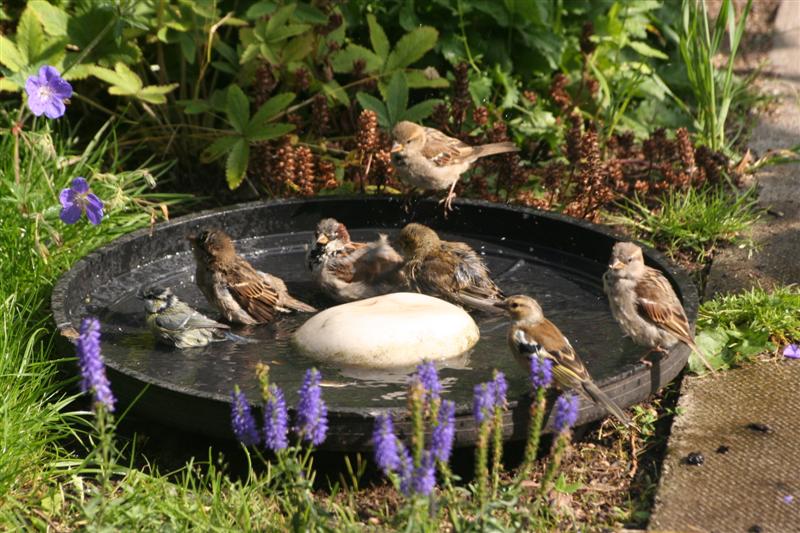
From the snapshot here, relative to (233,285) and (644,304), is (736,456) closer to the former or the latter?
(644,304)

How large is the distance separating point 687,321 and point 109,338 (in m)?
2.62

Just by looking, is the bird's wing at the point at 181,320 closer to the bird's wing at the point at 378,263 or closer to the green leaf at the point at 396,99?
the bird's wing at the point at 378,263

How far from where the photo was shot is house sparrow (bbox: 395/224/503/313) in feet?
19.3

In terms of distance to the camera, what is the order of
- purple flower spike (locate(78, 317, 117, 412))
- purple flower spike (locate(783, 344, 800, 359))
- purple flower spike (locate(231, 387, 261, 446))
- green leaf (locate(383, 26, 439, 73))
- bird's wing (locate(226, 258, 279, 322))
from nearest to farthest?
purple flower spike (locate(78, 317, 117, 412)) < purple flower spike (locate(231, 387, 261, 446)) < purple flower spike (locate(783, 344, 800, 359)) < bird's wing (locate(226, 258, 279, 322)) < green leaf (locate(383, 26, 439, 73))

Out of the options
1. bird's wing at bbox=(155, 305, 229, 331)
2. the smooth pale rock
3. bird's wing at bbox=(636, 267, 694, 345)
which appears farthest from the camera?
bird's wing at bbox=(155, 305, 229, 331)

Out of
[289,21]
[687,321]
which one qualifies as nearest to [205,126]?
[289,21]

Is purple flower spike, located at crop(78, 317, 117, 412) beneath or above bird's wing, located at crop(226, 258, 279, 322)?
above

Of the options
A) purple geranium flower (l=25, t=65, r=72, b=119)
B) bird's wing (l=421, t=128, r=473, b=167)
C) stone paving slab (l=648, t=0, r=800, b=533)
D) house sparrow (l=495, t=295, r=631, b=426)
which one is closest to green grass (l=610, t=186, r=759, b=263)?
stone paving slab (l=648, t=0, r=800, b=533)

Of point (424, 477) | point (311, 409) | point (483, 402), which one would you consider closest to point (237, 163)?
point (311, 409)

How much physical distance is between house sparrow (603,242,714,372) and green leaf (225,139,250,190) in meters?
2.42

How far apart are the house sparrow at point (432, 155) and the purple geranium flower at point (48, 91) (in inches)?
77.3

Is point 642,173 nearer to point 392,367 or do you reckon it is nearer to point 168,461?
point 392,367

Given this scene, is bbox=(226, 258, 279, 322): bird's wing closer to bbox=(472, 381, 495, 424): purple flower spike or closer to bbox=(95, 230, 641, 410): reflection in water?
bbox=(95, 230, 641, 410): reflection in water

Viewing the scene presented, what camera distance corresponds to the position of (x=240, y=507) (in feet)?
13.3
